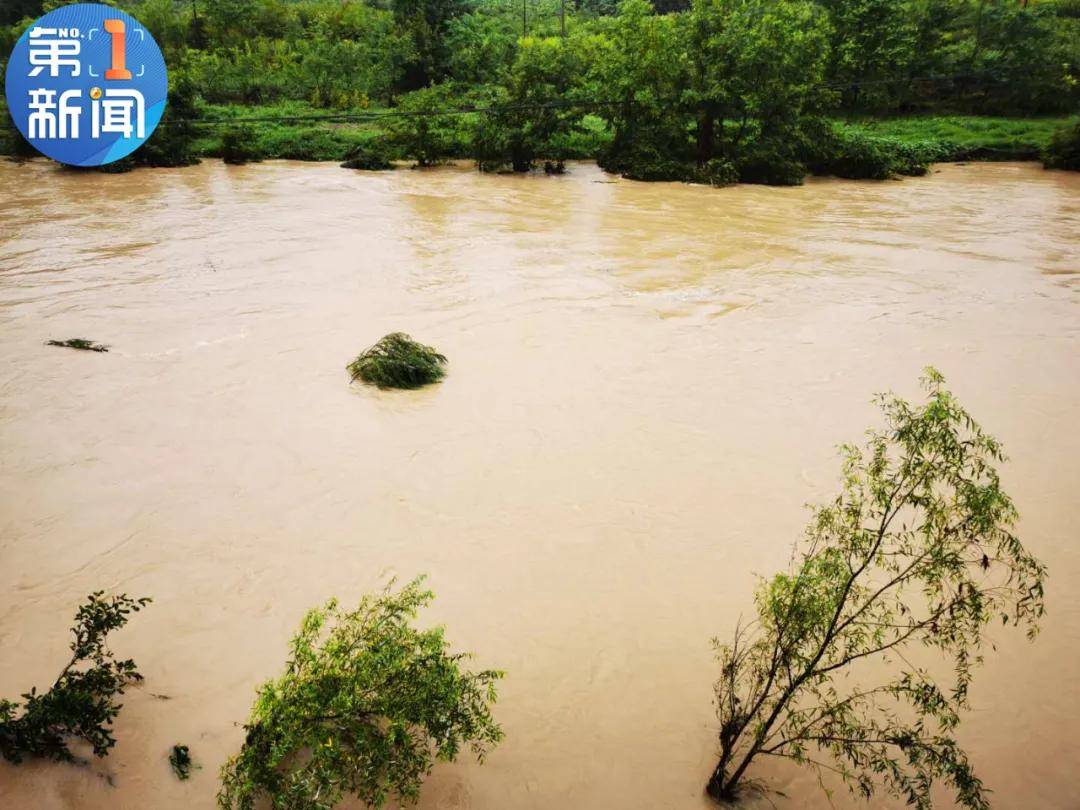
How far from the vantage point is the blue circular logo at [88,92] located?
73.8 ft

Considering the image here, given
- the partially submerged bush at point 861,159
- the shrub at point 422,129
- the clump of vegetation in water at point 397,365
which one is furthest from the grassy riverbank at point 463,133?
the clump of vegetation in water at point 397,365

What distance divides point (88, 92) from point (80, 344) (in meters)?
19.2

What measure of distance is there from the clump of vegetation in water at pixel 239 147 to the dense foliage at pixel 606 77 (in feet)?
0.33

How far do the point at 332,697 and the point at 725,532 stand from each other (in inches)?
138

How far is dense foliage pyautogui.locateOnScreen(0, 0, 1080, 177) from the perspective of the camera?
21.5 m

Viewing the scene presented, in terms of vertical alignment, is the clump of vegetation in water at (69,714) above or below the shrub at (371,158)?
below

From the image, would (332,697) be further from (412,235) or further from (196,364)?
(412,235)

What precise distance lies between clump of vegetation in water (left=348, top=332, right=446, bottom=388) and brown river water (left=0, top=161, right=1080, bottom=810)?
225mm

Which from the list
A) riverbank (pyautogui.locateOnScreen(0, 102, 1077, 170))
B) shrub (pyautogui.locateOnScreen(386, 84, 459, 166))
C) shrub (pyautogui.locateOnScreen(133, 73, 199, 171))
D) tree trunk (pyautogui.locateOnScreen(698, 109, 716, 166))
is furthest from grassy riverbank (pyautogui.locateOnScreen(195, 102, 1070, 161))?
tree trunk (pyautogui.locateOnScreen(698, 109, 716, 166))

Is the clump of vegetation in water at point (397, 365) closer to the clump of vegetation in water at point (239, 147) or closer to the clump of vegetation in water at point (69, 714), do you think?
the clump of vegetation in water at point (69, 714)

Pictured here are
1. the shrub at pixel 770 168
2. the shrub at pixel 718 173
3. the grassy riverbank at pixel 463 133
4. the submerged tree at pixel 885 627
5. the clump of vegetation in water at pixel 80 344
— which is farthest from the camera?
the grassy riverbank at pixel 463 133

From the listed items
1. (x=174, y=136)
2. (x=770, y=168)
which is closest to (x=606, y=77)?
(x=770, y=168)

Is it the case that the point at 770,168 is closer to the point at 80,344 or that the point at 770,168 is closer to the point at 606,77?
the point at 606,77

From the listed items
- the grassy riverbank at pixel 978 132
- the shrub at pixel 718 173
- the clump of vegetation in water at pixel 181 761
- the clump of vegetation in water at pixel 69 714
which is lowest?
the clump of vegetation in water at pixel 181 761
